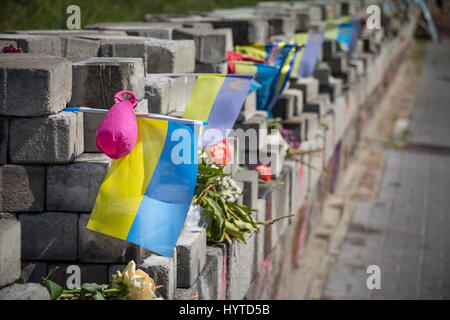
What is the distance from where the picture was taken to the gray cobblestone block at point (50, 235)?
356 cm

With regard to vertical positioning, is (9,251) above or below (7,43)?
below

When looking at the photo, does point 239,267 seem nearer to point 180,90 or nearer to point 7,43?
point 180,90

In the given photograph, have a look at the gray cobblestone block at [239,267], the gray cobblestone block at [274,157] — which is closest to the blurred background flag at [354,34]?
the gray cobblestone block at [274,157]

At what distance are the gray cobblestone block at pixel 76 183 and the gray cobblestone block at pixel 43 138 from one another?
55 mm

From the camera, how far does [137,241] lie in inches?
133

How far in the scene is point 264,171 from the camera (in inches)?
215

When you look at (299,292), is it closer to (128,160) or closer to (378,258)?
(378,258)

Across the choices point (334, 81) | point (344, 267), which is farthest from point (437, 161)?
point (344, 267)

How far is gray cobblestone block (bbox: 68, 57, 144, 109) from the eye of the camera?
144 inches

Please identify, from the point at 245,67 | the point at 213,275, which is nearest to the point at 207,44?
the point at 245,67

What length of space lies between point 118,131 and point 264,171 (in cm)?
226

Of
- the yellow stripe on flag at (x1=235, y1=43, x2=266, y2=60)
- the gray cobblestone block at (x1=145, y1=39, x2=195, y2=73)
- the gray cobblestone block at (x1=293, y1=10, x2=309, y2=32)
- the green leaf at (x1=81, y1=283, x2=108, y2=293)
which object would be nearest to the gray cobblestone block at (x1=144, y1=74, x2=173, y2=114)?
the gray cobblestone block at (x1=145, y1=39, x2=195, y2=73)

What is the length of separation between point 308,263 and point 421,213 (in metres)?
2.72
